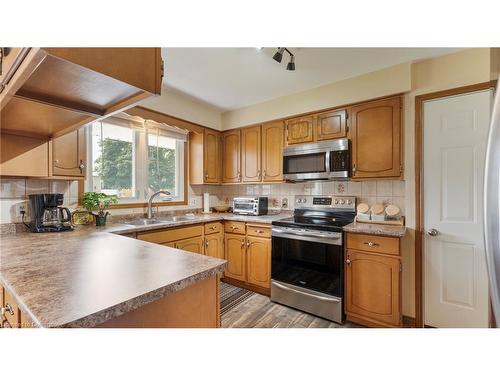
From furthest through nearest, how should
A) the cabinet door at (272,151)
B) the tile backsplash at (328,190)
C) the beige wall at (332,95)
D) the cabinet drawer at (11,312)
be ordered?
the cabinet door at (272,151), the tile backsplash at (328,190), the beige wall at (332,95), the cabinet drawer at (11,312)

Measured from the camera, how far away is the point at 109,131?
2.38 metres

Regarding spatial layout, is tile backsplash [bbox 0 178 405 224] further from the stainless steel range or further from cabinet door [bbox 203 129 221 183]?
cabinet door [bbox 203 129 221 183]

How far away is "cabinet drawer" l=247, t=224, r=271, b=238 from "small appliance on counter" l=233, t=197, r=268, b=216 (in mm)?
313

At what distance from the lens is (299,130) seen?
2.61 meters

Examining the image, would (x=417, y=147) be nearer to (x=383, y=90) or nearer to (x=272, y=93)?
(x=383, y=90)

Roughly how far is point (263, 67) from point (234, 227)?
1767mm

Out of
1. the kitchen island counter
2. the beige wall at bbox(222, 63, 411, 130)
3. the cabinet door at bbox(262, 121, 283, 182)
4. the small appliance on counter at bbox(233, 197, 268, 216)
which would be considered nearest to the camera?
the kitchen island counter

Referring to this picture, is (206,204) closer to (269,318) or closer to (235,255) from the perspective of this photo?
(235,255)

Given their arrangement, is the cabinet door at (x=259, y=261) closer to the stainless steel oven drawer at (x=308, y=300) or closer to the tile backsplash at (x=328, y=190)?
the stainless steel oven drawer at (x=308, y=300)

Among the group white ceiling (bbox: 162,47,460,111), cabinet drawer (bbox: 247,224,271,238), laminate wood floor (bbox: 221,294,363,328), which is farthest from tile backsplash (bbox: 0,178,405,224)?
laminate wood floor (bbox: 221,294,363,328)

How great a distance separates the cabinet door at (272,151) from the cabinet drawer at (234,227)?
64cm

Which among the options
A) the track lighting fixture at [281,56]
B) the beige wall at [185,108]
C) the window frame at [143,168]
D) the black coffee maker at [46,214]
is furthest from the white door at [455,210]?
the black coffee maker at [46,214]

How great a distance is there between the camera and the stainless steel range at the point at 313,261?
202 cm

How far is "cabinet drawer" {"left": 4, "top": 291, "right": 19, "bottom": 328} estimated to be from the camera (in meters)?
0.74
